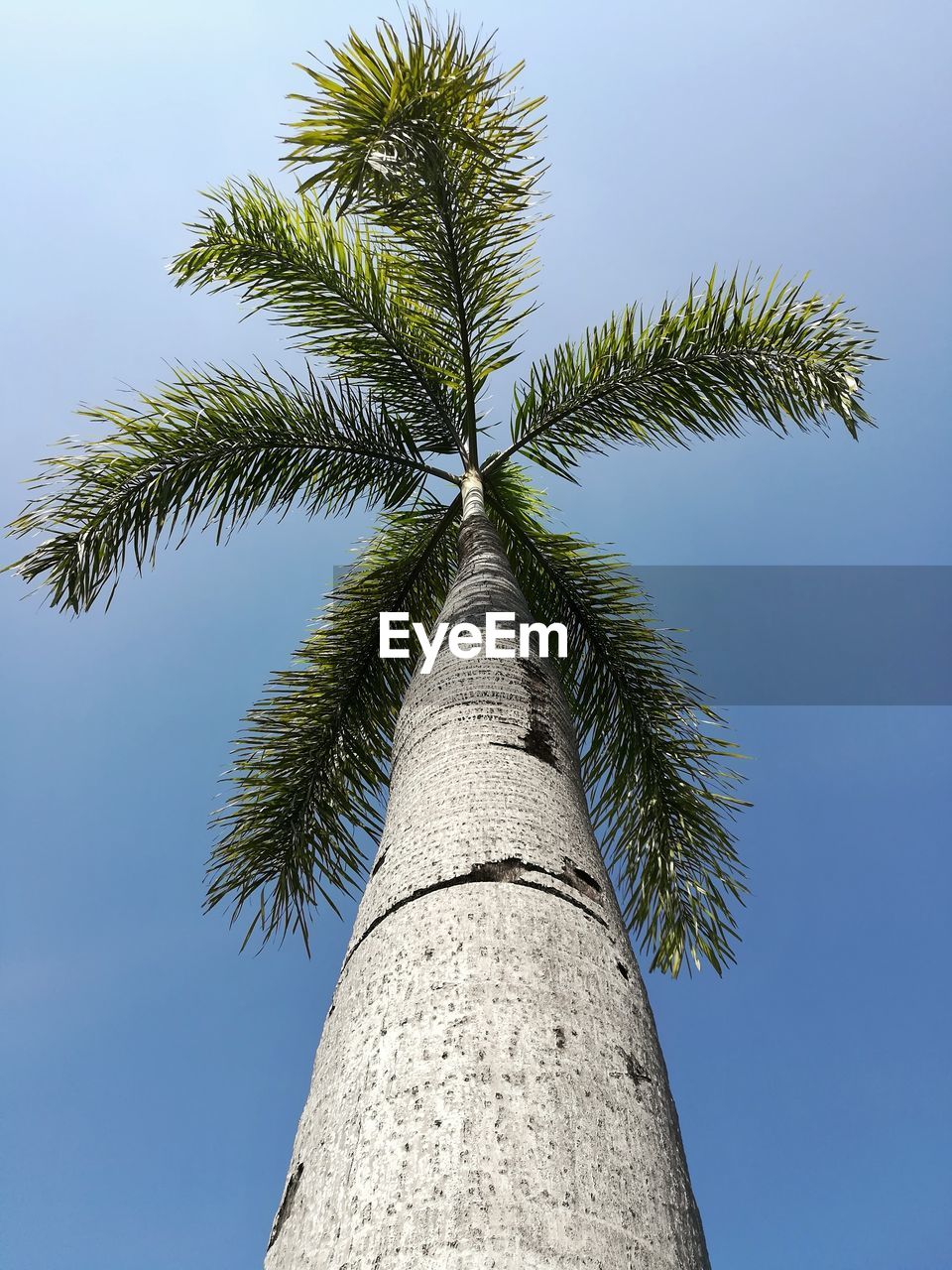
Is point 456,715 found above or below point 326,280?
below

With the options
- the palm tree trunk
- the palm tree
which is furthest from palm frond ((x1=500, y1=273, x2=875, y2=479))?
the palm tree trunk

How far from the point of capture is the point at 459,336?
6195 millimetres

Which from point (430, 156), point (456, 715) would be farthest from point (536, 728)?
point (430, 156)

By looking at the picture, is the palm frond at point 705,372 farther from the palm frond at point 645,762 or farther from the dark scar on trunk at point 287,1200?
the dark scar on trunk at point 287,1200

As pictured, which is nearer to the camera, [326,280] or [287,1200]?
[287,1200]

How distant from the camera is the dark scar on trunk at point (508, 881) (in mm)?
1979

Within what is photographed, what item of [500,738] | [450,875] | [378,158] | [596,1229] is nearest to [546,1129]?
[596,1229]

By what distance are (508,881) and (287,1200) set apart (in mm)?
741

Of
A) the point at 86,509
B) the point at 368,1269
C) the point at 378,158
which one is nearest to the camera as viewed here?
the point at 368,1269

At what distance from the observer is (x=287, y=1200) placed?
1509 millimetres

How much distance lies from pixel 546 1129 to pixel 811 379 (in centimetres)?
540

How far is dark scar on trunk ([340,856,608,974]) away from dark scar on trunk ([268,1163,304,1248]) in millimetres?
564

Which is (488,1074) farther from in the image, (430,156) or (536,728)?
(430,156)

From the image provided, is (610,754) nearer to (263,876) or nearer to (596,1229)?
(263,876)
